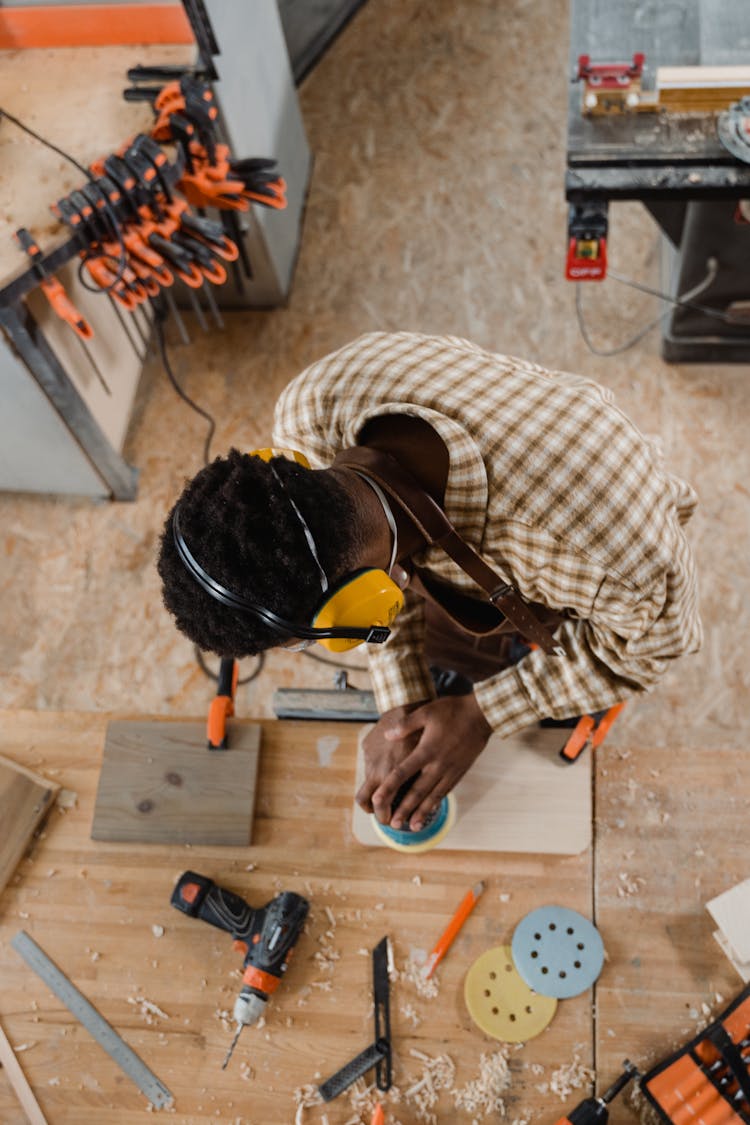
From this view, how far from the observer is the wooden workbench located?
137 cm

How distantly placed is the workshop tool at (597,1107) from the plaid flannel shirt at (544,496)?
1.73 feet

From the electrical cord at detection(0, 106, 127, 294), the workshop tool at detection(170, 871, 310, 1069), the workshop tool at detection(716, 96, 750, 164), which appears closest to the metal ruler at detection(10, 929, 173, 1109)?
the workshop tool at detection(170, 871, 310, 1069)

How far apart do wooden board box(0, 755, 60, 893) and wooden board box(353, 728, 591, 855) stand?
1.82 ft

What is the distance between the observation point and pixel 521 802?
153 cm

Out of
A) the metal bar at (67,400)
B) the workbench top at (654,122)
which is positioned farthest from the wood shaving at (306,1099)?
the workbench top at (654,122)

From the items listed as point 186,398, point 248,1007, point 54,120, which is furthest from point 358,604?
point 186,398

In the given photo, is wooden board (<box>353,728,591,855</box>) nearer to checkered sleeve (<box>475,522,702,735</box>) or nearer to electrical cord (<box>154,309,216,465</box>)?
checkered sleeve (<box>475,522,702,735</box>)

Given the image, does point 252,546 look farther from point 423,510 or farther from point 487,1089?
point 487,1089

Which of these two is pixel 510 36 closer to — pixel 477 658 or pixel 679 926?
pixel 477 658

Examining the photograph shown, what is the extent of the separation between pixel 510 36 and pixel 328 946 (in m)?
3.80

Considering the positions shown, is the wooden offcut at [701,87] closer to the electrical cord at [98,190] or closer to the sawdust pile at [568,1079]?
the electrical cord at [98,190]

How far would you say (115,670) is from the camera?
8.87 ft

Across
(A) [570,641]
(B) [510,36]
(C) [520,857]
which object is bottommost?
(C) [520,857]

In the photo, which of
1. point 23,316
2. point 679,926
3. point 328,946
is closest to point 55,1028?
point 328,946
